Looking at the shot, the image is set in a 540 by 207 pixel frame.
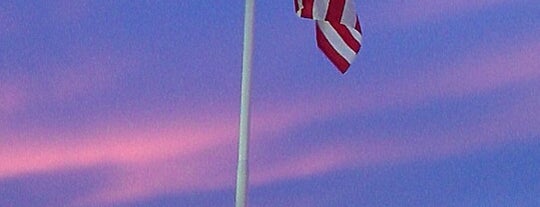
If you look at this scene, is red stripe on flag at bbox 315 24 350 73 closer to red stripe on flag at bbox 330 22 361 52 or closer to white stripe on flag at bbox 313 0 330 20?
red stripe on flag at bbox 330 22 361 52

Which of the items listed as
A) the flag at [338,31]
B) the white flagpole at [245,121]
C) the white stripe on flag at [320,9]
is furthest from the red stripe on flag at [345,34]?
the white flagpole at [245,121]

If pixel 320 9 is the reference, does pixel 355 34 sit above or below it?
above

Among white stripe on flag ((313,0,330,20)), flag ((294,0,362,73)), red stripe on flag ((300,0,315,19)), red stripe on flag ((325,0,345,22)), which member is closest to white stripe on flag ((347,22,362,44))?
flag ((294,0,362,73))

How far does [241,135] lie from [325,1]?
225 cm

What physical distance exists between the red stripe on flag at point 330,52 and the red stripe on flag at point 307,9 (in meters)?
0.56

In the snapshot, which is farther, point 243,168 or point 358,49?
point 358,49

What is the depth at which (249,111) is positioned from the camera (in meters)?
27.0

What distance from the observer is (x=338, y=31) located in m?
28.4

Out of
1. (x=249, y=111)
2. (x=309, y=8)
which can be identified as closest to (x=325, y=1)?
(x=309, y=8)

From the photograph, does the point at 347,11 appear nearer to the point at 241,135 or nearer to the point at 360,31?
the point at 360,31

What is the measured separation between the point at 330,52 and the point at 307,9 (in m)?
0.84

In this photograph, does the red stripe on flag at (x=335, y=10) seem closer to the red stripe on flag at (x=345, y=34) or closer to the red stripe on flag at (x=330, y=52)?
the red stripe on flag at (x=345, y=34)

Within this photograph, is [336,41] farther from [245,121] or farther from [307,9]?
[245,121]

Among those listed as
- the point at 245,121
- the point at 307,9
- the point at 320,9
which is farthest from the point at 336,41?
the point at 245,121
